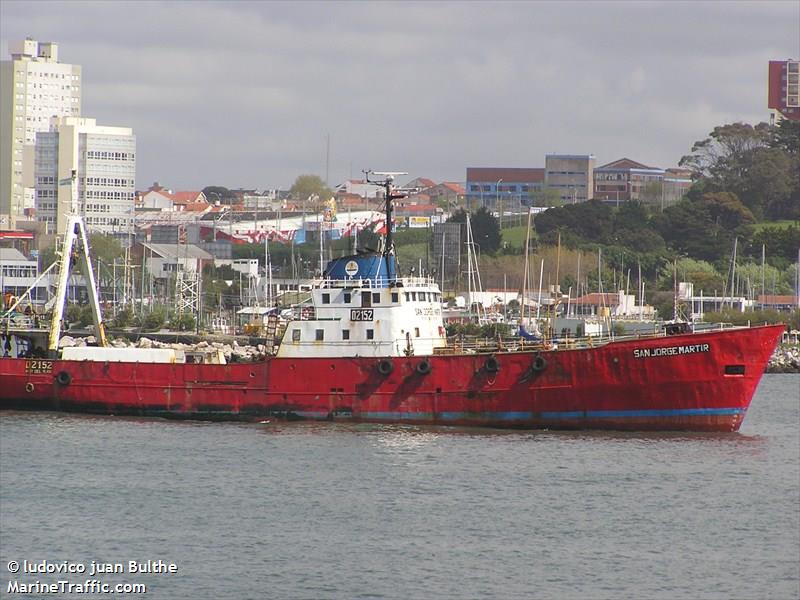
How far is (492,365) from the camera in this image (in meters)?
46.1

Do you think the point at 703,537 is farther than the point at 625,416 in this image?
No

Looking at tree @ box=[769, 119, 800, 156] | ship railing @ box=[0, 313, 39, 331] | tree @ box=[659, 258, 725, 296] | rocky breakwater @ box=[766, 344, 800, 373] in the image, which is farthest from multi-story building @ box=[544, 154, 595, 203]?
ship railing @ box=[0, 313, 39, 331]

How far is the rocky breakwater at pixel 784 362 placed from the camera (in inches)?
3415

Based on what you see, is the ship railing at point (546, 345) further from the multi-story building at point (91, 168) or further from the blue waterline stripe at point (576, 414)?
the multi-story building at point (91, 168)

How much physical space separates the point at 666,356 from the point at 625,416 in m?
2.19

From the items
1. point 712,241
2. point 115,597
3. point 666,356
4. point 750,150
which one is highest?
point 750,150

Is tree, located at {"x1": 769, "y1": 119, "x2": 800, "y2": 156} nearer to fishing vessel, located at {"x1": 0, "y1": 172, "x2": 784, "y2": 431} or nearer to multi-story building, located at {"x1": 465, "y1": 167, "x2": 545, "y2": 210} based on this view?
multi-story building, located at {"x1": 465, "y1": 167, "x2": 545, "y2": 210}

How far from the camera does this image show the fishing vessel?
4534cm

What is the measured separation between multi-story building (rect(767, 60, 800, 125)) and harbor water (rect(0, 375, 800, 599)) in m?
147

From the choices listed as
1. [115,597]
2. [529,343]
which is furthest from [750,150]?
[115,597]

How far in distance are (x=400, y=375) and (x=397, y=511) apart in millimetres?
12158

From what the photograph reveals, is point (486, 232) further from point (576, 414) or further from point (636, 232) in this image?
point (576, 414)

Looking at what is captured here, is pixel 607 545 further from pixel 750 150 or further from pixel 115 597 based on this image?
pixel 750 150

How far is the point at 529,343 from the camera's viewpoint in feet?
158
